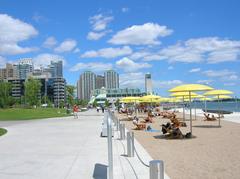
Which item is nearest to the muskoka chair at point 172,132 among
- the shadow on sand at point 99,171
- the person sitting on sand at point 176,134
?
the person sitting on sand at point 176,134

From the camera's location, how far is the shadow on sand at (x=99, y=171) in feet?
27.2

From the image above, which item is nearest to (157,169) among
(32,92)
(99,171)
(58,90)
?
(99,171)

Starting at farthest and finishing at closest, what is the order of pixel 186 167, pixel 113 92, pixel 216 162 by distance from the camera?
1. pixel 113 92
2. pixel 216 162
3. pixel 186 167

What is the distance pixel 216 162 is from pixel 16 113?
38.2m

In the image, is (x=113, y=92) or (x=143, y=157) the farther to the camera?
(x=113, y=92)

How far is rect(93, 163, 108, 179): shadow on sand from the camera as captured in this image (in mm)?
8291

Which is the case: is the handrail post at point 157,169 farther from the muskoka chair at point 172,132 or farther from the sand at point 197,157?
the muskoka chair at point 172,132

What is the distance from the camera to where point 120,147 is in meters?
13.3

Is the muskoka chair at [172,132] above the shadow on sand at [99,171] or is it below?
above

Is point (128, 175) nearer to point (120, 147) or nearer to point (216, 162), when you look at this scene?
point (216, 162)

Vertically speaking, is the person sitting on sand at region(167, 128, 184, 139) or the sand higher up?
the person sitting on sand at region(167, 128, 184, 139)

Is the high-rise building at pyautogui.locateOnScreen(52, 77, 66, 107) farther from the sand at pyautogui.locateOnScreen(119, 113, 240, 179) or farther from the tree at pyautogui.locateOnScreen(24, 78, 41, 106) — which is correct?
the sand at pyautogui.locateOnScreen(119, 113, 240, 179)

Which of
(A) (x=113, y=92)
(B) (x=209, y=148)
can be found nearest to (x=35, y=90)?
(A) (x=113, y=92)

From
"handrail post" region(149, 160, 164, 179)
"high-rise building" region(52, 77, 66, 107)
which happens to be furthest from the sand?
"high-rise building" region(52, 77, 66, 107)
